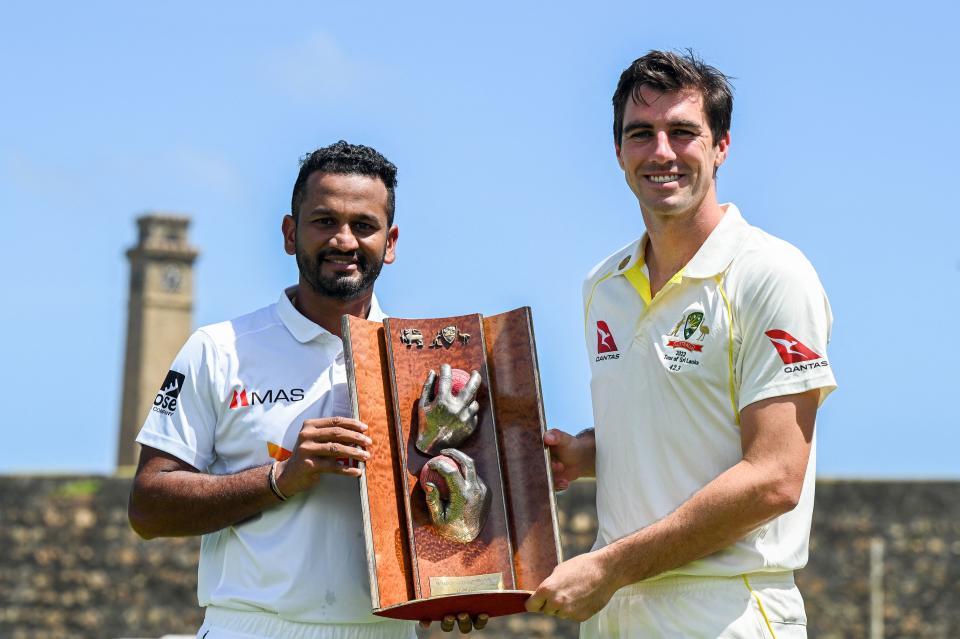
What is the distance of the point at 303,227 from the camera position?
183 inches

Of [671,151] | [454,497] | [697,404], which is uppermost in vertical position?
[671,151]

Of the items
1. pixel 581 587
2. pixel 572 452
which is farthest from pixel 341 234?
pixel 581 587

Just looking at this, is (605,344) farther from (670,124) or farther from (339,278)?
(339,278)

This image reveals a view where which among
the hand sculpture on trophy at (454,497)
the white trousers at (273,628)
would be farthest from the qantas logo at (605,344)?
the white trousers at (273,628)

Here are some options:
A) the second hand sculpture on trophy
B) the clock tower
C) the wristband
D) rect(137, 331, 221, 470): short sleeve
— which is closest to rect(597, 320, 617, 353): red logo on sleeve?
the second hand sculpture on trophy

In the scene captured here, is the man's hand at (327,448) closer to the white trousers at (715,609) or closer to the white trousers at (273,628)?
the white trousers at (273,628)

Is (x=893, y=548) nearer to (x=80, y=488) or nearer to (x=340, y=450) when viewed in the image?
(x=80, y=488)

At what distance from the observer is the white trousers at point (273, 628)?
440cm

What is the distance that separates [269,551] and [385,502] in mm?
372

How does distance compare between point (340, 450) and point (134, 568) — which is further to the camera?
point (134, 568)

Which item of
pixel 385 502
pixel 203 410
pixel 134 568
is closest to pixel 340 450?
pixel 385 502

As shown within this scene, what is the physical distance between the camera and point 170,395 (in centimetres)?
457

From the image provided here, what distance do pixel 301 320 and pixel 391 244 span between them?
36 cm

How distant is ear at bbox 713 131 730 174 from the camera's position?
4327 millimetres
